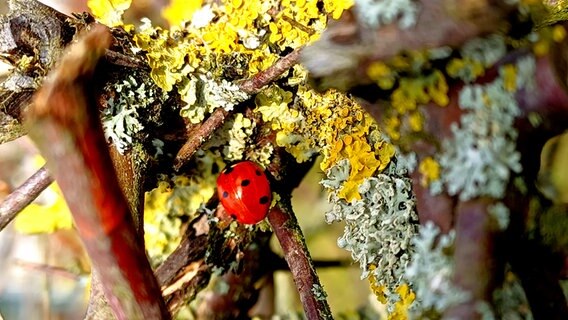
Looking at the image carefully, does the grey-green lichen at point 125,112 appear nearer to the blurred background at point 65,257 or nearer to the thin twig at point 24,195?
the thin twig at point 24,195

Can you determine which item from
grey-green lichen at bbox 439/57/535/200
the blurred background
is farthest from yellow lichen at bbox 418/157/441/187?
the blurred background

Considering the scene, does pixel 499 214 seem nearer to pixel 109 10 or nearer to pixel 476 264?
pixel 476 264

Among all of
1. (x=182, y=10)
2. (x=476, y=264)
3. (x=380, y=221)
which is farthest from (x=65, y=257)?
(x=476, y=264)

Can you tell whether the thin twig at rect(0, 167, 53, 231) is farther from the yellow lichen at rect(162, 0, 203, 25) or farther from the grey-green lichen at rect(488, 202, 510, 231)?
the grey-green lichen at rect(488, 202, 510, 231)

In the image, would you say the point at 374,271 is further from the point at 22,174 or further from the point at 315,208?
the point at 22,174

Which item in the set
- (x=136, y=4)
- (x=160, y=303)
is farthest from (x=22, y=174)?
(x=160, y=303)
